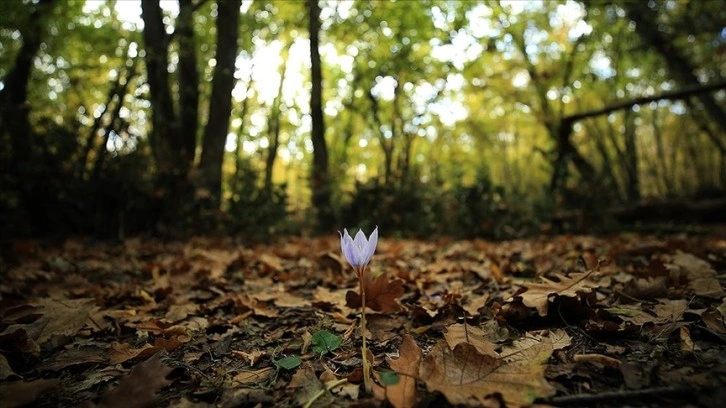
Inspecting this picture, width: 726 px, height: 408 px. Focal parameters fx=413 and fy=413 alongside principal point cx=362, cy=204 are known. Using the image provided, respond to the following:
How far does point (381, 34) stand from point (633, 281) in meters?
8.97

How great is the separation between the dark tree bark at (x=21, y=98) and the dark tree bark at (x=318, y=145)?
13.8 ft

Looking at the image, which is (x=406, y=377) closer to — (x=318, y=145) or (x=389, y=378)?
(x=389, y=378)

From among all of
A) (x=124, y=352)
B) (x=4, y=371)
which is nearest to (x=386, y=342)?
(x=124, y=352)

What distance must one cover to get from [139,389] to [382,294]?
0.96 meters

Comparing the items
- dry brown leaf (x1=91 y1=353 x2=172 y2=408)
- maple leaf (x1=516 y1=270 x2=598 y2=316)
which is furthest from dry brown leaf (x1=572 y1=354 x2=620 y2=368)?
dry brown leaf (x1=91 y1=353 x2=172 y2=408)

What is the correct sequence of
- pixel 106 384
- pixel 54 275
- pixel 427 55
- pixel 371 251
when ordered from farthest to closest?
pixel 427 55
pixel 54 275
pixel 106 384
pixel 371 251

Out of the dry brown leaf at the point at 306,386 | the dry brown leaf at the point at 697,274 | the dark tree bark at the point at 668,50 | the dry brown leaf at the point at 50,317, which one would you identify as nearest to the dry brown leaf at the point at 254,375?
the dry brown leaf at the point at 306,386

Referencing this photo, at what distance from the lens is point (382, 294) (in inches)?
70.1

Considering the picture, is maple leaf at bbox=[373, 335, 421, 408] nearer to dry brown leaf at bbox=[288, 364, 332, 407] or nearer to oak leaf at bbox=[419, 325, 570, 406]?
oak leaf at bbox=[419, 325, 570, 406]

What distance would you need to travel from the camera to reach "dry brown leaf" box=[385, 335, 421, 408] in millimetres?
1053

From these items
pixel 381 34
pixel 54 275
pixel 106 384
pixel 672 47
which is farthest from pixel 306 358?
pixel 672 47

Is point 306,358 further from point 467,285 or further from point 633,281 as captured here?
point 633,281

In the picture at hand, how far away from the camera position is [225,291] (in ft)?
9.00

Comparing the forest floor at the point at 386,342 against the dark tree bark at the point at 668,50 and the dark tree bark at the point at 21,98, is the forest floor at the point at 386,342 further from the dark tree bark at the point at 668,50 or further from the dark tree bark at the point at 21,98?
the dark tree bark at the point at 668,50
